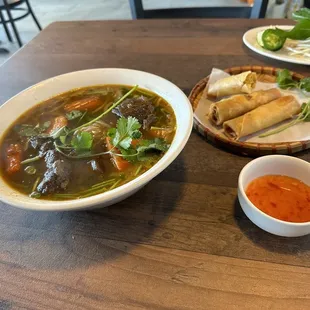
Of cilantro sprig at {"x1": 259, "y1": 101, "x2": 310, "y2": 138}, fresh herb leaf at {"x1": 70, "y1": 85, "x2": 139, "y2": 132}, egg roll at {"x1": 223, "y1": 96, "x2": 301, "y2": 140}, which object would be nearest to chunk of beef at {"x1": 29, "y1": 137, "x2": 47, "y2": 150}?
fresh herb leaf at {"x1": 70, "y1": 85, "x2": 139, "y2": 132}

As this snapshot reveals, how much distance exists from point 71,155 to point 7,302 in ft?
1.38

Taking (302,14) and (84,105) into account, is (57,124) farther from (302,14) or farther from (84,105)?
(302,14)

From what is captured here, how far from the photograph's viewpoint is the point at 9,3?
3.96 meters

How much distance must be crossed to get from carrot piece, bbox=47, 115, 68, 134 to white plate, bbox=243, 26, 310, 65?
1041 mm

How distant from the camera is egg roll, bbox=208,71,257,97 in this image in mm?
1321

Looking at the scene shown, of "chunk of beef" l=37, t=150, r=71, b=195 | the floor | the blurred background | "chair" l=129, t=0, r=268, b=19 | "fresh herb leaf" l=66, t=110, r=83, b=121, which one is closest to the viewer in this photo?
"chunk of beef" l=37, t=150, r=71, b=195

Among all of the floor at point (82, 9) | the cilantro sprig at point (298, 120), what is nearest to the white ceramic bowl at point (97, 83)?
the cilantro sprig at point (298, 120)

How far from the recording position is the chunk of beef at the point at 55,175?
→ 88 cm

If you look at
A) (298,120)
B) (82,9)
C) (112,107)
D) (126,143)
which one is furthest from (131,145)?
(82,9)

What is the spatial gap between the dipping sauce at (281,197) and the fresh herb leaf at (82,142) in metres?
0.47

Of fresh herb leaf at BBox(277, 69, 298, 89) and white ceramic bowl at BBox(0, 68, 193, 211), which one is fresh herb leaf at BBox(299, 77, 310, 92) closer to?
fresh herb leaf at BBox(277, 69, 298, 89)

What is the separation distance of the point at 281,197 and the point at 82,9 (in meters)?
6.21

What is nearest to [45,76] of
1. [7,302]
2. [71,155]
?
[71,155]

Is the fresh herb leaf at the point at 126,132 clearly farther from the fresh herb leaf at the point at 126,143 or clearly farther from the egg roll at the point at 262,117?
the egg roll at the point at 262,117
